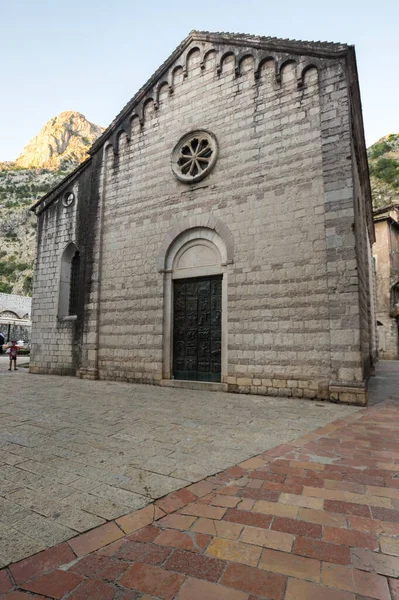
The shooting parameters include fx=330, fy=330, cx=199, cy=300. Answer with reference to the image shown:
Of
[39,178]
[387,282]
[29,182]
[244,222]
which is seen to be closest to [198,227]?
[244,222]

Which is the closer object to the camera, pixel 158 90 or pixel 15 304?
pixel 158 90

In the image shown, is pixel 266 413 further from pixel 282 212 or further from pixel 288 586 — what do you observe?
pixel 282 212

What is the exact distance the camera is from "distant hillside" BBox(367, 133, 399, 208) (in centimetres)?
4128

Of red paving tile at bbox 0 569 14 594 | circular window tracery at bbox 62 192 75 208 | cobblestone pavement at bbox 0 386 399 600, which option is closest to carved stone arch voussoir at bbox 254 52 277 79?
circular window tracery at bbox 62 192 75 208

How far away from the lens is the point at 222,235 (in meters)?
8.84

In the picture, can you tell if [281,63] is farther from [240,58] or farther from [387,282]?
[387,282]

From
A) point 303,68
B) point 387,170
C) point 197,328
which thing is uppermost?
point 387,170

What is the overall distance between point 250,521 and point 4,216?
95.4 m

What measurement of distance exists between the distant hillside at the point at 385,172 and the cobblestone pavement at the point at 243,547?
41.2 m

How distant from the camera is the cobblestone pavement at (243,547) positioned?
1549mm

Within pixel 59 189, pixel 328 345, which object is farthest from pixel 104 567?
pixel 59 189

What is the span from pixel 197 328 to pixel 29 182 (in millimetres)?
103783

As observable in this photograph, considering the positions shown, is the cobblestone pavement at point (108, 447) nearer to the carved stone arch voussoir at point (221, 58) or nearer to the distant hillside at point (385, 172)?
the carved stone arch voussoir at point (221, 58)

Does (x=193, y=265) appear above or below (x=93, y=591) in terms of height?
above
